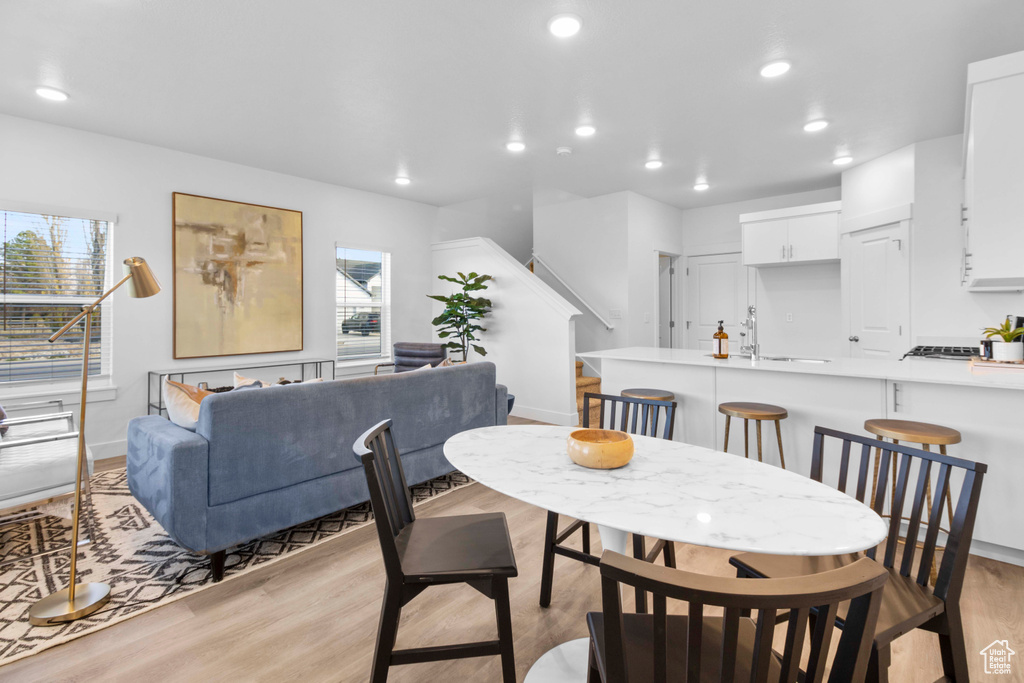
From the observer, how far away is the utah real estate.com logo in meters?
1.66

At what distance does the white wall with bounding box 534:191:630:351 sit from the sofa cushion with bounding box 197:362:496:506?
3074mm

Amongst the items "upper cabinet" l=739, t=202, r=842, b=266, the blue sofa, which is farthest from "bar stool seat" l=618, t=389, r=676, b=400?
"upper cabinet" l=739, t=202, r=842, b=266

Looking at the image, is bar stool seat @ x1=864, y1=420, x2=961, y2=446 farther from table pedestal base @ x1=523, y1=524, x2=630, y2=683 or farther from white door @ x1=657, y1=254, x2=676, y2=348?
white door @ x1=657, y1=254, x2=676, y2=348

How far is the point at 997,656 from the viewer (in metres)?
1.72

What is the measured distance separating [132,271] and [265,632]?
1552mm

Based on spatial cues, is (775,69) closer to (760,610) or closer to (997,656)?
(997,656)

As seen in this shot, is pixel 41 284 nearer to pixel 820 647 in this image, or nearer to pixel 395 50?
pixel 395 50

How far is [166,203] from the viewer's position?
4.50 metres

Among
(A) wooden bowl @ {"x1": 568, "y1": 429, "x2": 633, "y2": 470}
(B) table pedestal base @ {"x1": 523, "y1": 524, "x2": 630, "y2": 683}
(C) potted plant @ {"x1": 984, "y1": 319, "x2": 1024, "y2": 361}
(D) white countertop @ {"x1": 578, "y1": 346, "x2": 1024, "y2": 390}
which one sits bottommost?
(B) table pedestal base @ {"x1": 523, "y1": 524, "x2": 630, "y2": 683}

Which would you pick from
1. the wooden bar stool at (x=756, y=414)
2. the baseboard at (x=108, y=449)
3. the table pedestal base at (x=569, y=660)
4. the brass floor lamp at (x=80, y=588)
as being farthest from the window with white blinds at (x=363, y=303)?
the table pedestal base at (x=569, y=660)

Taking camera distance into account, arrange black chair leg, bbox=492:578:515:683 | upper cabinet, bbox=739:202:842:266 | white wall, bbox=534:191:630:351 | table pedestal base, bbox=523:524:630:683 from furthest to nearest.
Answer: white wall, bbox=534:191:630:351 → upper cabinet, bbox=739:202:842:266 → table pedestal base, bbox=523:524:630:683 → black chair leg, bbox=492:578:515:683

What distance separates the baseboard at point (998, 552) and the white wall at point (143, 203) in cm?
553

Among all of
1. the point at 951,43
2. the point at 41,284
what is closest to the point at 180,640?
the point at 41,284

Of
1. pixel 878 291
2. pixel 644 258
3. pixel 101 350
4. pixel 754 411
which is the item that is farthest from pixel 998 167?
pixel 101 350
